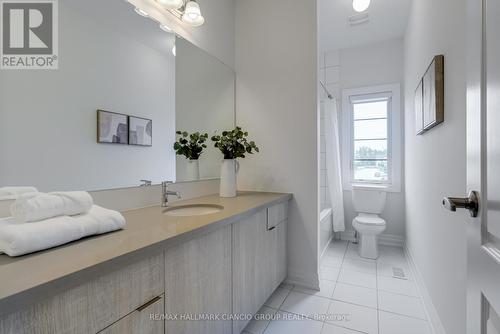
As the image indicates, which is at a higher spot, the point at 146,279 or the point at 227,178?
the point at 227,178

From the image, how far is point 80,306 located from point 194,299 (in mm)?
487

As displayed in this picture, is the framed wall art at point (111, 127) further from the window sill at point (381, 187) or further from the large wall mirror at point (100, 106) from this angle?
the window sill at point (381, 187)

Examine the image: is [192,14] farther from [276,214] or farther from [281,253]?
[281,253]

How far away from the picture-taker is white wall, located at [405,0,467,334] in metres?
1.12

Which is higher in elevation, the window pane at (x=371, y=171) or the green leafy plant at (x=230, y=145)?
the green leafy plant at (x=230, y=145)

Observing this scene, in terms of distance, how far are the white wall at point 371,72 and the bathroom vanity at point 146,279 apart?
2.33 m

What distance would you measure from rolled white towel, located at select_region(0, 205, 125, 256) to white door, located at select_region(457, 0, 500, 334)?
1135mm

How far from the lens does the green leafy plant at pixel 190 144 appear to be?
1.74 metres

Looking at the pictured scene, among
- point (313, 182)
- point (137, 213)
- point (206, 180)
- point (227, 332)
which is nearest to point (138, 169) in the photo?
point (137, 213)

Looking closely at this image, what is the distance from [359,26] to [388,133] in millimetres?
1367

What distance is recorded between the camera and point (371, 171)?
3295mm

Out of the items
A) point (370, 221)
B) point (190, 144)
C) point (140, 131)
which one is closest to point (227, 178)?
point (190, 144)

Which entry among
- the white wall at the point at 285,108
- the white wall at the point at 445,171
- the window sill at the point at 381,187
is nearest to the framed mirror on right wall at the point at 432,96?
the white wall at the point at 445,171

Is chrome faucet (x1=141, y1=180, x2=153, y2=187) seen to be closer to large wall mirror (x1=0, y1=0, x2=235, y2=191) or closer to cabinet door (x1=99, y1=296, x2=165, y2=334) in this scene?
large wall mirror (x1=0, y1=0, x2=235, y2=191)
